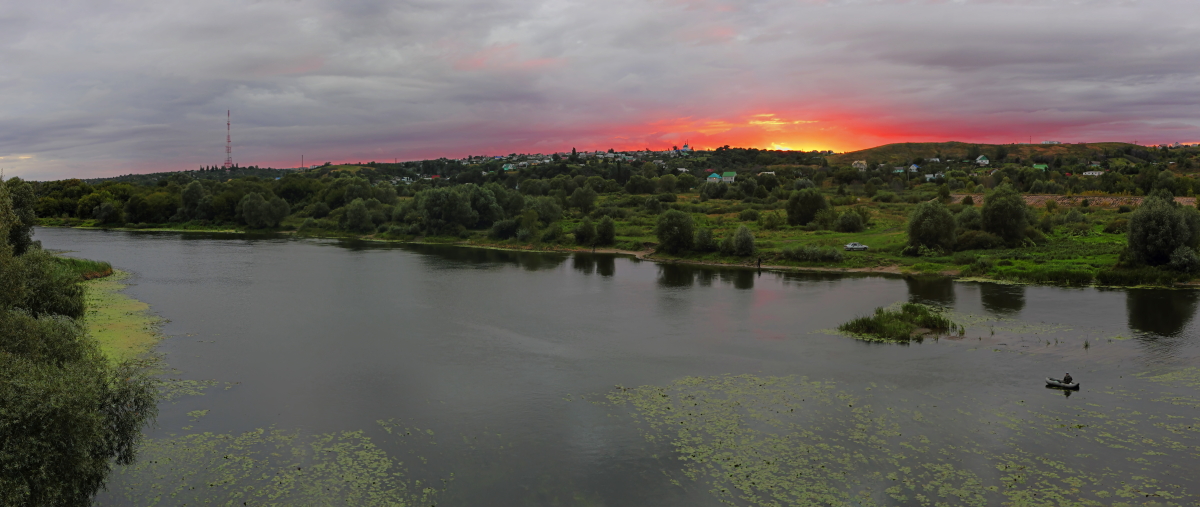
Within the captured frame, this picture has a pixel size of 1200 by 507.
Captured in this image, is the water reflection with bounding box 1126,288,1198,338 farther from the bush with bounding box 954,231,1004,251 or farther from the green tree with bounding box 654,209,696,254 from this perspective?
the green tree with bounding box 654,209,696,254

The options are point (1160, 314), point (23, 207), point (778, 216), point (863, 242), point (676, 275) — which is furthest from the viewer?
point (778, 216)

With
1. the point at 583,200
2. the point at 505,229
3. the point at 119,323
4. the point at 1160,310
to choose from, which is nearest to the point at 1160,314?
the point at 1160,310

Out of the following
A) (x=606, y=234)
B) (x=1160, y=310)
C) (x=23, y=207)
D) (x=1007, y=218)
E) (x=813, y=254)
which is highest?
(x=23, y=207)

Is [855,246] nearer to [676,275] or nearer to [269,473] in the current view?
[676,275]

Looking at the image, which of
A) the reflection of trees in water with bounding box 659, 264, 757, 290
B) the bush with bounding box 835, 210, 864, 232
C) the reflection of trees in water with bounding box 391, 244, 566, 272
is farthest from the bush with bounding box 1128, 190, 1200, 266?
the reflection of trees in water with bounding box 391, 244, 566, 272

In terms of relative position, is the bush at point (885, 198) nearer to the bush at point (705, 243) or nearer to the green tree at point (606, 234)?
the green tree at point (606, 234)

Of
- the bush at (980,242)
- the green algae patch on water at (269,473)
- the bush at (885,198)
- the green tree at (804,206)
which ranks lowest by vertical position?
the green algae patch on water at (269,473)

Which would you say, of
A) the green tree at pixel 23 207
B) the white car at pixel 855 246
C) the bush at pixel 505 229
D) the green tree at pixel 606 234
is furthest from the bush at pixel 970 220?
the green tree at pixel 23 207
